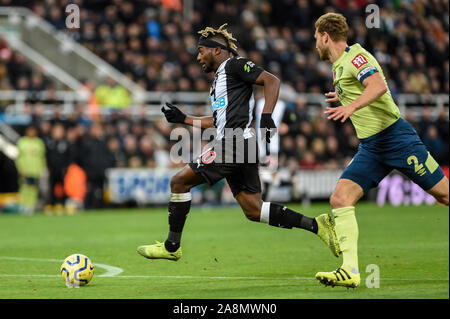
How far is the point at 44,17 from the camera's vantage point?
25578 mm

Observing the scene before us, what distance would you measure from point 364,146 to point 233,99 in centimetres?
149

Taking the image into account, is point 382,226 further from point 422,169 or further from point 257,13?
point 257,13

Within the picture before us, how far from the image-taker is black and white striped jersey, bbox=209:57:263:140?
8.57 meters

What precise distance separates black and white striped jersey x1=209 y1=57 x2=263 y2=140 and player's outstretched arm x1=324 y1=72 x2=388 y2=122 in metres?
1.46

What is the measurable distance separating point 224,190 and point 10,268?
1320cm

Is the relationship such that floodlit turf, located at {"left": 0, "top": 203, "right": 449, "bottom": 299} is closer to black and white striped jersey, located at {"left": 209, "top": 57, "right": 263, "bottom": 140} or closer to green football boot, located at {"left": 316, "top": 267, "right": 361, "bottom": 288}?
green football boot, located at {"left": 316, "top": 267, "right": 361, "bottom": 288}

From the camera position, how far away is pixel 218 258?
10.6 m

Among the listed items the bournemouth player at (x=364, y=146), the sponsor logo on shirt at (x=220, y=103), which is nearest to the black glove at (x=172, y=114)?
the sponsor logo on shirt at (x=220, y=103)

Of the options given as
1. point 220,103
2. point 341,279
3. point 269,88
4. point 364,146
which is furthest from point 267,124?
point 341,279

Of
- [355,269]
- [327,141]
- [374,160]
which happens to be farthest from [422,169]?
[327,141]

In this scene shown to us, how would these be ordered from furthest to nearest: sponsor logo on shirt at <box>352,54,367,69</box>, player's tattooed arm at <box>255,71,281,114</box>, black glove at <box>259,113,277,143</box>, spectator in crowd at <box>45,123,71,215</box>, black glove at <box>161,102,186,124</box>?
1. spectator in crowd at <box>45,123,71,215</box>
2. black glove at <box>161,102,186,124</box>
3. player's tattooed arm at <box>255,71,281,114</box>
4. black glove at <box>259,113,277,143</box>
5. sponsor logo on shirt at <box>352,54,367,69</box>

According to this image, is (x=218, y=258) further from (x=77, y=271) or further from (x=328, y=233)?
(x=77, y=271)

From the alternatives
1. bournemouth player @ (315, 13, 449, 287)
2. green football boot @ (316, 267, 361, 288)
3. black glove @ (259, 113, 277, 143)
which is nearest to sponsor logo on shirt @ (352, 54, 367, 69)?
bournemouth player @ (315, 13, 449, 287)

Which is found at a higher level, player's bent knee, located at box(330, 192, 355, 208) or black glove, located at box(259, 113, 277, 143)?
black glove, located at box(259, 113, 277, 143)
